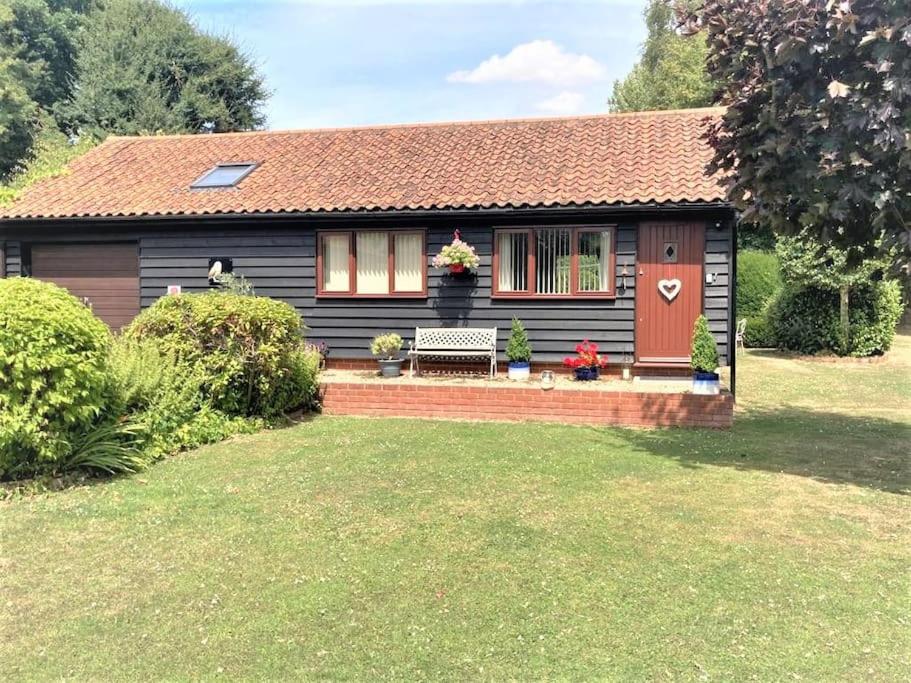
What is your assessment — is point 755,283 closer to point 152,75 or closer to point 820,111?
point 820,111

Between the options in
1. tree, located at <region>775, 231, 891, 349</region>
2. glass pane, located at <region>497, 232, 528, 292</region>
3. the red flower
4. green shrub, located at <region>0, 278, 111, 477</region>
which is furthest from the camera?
tree, located at <region>775, 231, 891, 349</region>

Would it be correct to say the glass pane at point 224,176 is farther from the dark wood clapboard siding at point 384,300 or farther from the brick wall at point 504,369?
the brick wall at point 504,369

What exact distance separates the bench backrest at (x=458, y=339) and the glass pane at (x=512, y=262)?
0.74m

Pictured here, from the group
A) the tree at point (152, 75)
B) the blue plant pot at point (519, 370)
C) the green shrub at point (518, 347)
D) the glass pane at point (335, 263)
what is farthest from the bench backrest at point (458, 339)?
the tree at point (152, 75)

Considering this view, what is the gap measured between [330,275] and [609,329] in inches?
182

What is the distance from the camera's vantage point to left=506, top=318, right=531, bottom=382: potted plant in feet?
32.3

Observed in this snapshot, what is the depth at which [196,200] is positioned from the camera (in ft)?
38.6

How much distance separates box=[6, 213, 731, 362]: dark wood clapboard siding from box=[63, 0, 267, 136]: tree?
14260 millimetres

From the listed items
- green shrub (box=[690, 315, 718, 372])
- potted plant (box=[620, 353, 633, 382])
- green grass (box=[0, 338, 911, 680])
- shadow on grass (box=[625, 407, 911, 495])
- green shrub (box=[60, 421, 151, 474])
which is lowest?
green grass (box=[0, 338, 911, 680])

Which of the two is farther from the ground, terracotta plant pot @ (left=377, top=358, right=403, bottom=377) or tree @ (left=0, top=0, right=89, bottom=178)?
tree @ (left=0, top=0, right=89, bottom=178)

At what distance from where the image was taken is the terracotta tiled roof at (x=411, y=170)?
1044 cm

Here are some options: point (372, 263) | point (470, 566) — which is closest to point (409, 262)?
point (372, 263)

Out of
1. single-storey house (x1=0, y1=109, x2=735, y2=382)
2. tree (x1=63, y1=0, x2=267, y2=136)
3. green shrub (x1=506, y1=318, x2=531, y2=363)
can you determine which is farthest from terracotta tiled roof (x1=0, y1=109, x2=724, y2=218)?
tree (x1=63, y1=0, x2=267, y2=136)

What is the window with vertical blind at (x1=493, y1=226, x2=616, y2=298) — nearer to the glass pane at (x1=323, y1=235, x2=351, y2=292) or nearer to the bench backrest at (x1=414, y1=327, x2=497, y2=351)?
the bench backrest at (x1=414, y1=327, x2=497, y2=351)
